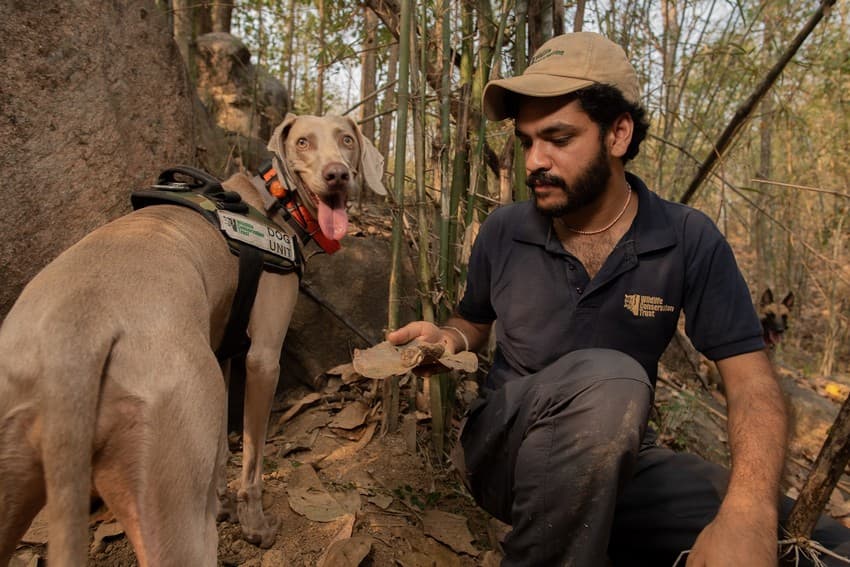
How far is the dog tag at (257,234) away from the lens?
2148mm

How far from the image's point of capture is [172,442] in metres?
1.33

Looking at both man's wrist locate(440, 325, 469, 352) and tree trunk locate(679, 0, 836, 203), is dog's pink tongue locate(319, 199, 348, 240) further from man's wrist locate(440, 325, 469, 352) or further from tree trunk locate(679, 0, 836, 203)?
tree trunk locate(679, 0, 836, 203)

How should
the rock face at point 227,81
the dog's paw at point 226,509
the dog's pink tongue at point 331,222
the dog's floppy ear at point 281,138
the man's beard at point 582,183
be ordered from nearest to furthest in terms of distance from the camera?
the man's beard at point 582,183 < the dog's paw at point 226,509 < the dog's pink tongue at point 331,222 < the dog's floppy ear at point 281,138 < the rock face at point 227,81

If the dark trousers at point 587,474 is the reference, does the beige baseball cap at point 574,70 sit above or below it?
Answer: above

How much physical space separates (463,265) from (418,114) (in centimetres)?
74

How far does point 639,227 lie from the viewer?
6.72ft

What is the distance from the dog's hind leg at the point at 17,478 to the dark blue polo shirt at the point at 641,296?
5.02ft

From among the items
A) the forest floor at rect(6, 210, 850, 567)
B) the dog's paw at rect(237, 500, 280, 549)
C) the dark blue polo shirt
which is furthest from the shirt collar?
the dog's paw at rect(237, 500, 280, 549)

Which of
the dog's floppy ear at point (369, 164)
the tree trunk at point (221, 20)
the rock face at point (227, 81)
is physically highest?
the tree trunk at point (221, 20)

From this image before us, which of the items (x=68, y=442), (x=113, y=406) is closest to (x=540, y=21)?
(x=113, y=406)

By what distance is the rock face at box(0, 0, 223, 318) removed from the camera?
2334mm

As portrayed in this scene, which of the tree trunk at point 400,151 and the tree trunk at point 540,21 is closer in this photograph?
the tree trunk at point 400,151

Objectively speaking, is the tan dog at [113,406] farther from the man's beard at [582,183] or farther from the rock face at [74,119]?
the man's beard at [582,183]

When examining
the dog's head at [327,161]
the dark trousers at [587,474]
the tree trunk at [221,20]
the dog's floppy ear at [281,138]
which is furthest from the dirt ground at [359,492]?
the tree trunk at [221,20]
